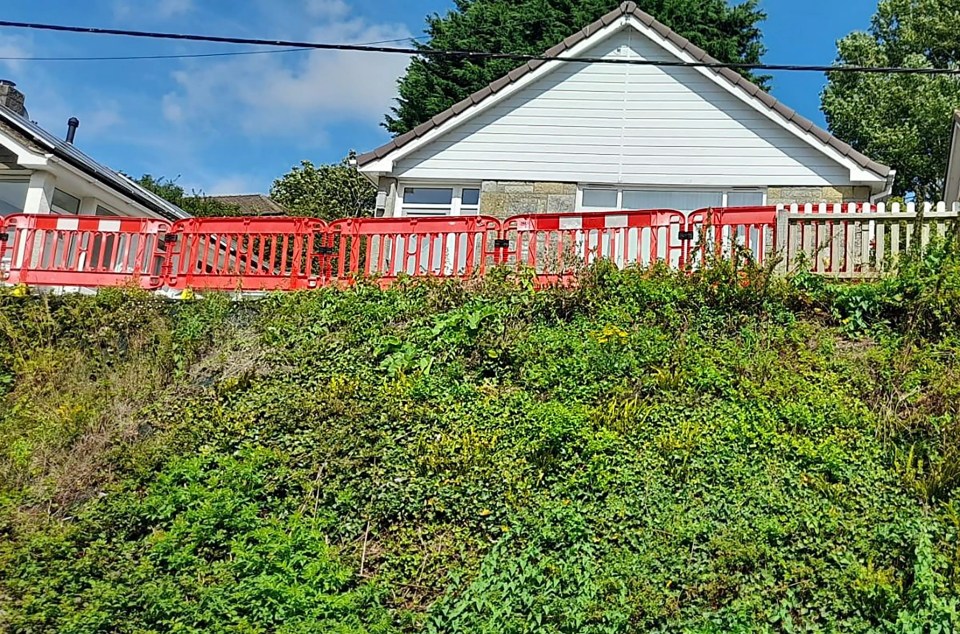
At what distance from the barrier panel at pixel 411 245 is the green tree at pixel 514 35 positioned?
1372cm

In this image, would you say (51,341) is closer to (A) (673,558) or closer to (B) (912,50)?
(A) (673,558)

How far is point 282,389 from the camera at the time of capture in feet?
26.4

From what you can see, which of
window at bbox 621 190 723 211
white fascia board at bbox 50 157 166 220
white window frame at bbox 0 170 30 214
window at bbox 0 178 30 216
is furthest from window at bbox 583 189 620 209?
window at bbox 0 178 30 216

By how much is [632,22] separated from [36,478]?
37.0ft

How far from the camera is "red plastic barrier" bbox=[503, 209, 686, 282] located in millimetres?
9398

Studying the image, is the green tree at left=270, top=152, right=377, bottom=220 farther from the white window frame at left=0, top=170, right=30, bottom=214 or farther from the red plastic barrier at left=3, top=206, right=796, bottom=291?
the red plastic barrier at left=3, top=206, right=796, bottom=291

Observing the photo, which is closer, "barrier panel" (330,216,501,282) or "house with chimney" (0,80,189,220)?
"barrier panel" (330,216,501,282)

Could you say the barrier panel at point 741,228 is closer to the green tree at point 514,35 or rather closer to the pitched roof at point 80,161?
the pitched roof at point 80,161

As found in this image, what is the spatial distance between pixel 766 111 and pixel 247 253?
841cm

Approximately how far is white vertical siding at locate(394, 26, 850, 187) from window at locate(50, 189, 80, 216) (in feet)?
21.1

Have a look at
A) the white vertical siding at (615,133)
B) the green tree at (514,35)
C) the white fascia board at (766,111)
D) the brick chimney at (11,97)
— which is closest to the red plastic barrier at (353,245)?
the white vertical siding at (615,133)

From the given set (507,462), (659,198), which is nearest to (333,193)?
(659,198)

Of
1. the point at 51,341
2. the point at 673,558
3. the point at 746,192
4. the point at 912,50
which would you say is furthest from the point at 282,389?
the point at 912,50

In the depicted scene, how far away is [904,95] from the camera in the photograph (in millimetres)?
24953
